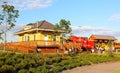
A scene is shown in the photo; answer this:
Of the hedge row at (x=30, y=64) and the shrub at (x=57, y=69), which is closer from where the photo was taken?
the hedge row at (x=30, y=64)

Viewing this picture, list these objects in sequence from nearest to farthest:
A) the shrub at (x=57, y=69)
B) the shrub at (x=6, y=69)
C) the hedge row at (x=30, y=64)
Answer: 1. the shrub at (x=6, y=69)
2. the hedge row at (x=30, y=64)
3. the shrub at (x=57, y=69)

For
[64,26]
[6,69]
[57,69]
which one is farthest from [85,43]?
[6,69]

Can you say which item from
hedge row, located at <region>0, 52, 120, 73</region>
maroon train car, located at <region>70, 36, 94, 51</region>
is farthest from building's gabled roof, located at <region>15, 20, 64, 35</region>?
hedge row, located at <region>0, 52, 120, 73</region>

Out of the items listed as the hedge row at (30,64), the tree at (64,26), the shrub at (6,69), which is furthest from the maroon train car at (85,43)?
the shrub at (6,69)

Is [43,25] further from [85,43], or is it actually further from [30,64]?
[30,64]

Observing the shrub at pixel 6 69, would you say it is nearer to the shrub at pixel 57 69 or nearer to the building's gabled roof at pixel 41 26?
the shrub at pixel 57 69

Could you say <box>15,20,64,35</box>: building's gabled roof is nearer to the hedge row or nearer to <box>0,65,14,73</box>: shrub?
the hedge row

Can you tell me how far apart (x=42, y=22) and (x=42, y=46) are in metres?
9.89

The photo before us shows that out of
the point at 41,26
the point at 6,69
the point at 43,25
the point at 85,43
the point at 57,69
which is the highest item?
the point at 43,25

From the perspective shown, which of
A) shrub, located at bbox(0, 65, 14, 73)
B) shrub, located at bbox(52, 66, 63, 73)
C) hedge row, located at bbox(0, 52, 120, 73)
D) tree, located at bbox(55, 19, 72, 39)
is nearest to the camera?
shrub, located at bbox(0, 65, 14, 73)

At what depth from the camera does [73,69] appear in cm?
3150

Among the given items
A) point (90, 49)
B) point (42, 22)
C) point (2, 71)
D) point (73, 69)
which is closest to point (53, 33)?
point (42, 22)

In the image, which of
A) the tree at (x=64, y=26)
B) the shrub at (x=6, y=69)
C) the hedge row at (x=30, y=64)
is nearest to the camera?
the shrub at (x=6, y=69)

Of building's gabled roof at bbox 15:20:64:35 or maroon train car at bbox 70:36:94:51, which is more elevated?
building's gabled roof at bbox 15:20:64:35
